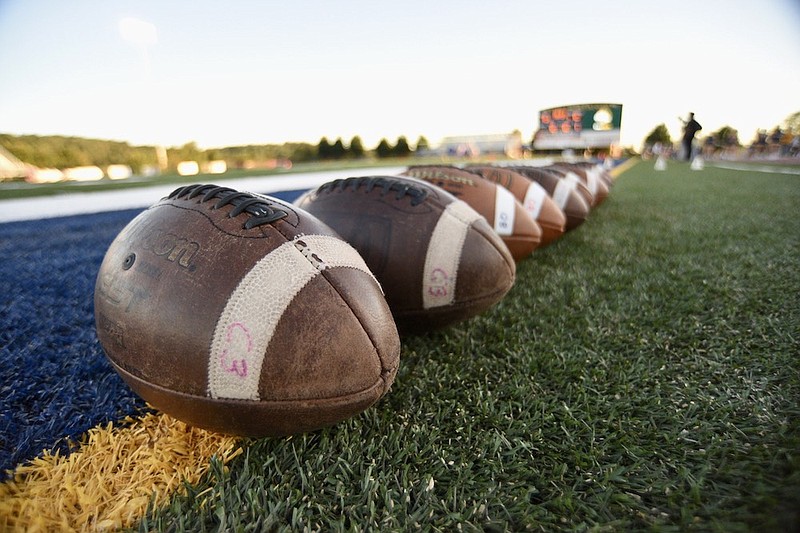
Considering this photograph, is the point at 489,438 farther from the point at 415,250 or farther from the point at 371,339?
the point at 415,250

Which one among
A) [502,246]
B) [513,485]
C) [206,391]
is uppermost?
[502,246]

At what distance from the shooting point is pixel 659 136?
53.9 metres

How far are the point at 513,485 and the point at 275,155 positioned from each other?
200ft

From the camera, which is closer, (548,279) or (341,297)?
(341,297)

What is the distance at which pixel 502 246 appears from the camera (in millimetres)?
1627

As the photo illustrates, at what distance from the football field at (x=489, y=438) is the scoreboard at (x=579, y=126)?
3252cm

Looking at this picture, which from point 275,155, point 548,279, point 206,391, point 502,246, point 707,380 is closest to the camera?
point 206,391

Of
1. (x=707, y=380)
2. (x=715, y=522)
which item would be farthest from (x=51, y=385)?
(x=707, y=380)

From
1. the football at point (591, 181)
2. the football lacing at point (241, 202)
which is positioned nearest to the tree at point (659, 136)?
the football at point (591, 181)

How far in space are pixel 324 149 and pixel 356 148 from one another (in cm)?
382

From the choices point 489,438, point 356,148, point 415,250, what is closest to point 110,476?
point 489,438

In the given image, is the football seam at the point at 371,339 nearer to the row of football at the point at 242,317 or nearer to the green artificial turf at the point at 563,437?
the row of football at the point at 242,317

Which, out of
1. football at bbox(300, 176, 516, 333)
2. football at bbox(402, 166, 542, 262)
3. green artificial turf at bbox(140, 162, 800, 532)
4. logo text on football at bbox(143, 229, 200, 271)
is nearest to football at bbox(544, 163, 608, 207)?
football at bbox(402, 166, 542, 262)

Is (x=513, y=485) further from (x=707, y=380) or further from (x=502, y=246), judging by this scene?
(x=502, y=246)
